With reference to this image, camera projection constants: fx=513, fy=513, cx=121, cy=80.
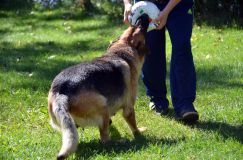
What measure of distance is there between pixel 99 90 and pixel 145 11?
3.85 feet

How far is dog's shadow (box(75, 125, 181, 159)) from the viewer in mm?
4668

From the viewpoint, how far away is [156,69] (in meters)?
6.11

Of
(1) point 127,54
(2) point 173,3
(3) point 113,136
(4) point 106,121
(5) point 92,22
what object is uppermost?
(2) point 173,3

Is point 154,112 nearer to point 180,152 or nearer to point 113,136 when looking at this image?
point 113,136

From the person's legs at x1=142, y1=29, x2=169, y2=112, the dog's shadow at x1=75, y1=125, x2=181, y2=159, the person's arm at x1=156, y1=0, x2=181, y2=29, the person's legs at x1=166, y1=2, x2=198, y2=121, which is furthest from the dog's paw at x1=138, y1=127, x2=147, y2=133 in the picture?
the person's arm at x1=156, y1=0, x2=181, y2=29

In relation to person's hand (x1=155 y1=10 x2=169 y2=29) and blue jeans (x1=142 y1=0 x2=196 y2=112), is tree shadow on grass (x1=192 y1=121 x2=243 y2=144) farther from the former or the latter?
person's hand (x1=155 y1=10 x2=169 y2=29)

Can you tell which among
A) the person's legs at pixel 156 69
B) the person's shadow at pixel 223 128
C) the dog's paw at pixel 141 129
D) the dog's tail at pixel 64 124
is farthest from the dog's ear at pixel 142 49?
the dog's tail at pixel 64 124

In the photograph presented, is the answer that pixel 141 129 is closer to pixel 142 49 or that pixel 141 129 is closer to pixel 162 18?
pixel 142 49

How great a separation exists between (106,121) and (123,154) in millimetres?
423

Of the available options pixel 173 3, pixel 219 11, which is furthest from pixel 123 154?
pixel 219 11

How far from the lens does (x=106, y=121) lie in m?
4.86

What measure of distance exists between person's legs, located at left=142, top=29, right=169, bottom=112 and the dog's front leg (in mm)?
1341

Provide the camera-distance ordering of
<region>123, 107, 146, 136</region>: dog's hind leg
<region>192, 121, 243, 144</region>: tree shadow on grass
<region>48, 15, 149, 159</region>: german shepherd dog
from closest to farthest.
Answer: <region>48, 15, 149, 159</region>: german shepherd dog, <region>192, 121, 243, 144</region>: tree shadow on grass, <region>123, 107, 146, 136</region>: dog's hind leg

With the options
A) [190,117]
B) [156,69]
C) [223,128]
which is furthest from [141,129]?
[156,69]
